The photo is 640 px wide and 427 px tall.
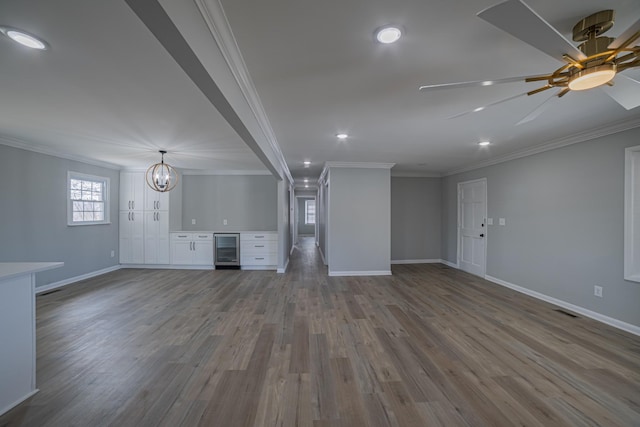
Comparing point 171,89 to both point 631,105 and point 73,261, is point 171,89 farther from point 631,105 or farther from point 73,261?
point 73,261

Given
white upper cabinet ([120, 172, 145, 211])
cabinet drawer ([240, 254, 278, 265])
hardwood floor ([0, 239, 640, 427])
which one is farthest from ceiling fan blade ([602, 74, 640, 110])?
white upper cabinet ([120, 172, 145, 211])

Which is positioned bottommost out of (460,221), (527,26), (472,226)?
(472,226)

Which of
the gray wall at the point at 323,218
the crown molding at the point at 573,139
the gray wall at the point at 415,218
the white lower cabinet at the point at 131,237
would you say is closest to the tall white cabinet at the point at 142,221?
the white lower cabinet at the point at 131,237

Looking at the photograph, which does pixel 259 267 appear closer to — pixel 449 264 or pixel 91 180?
pixel 91 180

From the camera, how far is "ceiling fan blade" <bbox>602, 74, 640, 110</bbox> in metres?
1.60

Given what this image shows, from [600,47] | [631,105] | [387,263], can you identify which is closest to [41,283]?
[387,263]

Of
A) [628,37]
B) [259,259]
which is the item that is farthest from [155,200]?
[628,37]

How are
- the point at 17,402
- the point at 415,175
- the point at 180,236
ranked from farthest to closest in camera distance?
the point at 415,175 → the point at 180,236 → the point at 17,402

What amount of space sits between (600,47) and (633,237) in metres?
2.93

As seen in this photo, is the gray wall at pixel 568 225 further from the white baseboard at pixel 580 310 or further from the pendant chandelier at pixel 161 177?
the pendant chandelier at pixel 161 177

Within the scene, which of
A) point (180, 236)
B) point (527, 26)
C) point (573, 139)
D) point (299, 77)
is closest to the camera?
point (527, 26)

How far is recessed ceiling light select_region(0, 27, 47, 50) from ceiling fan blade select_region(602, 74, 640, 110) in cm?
352

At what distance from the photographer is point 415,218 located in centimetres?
704

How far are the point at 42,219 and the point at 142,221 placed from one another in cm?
185
